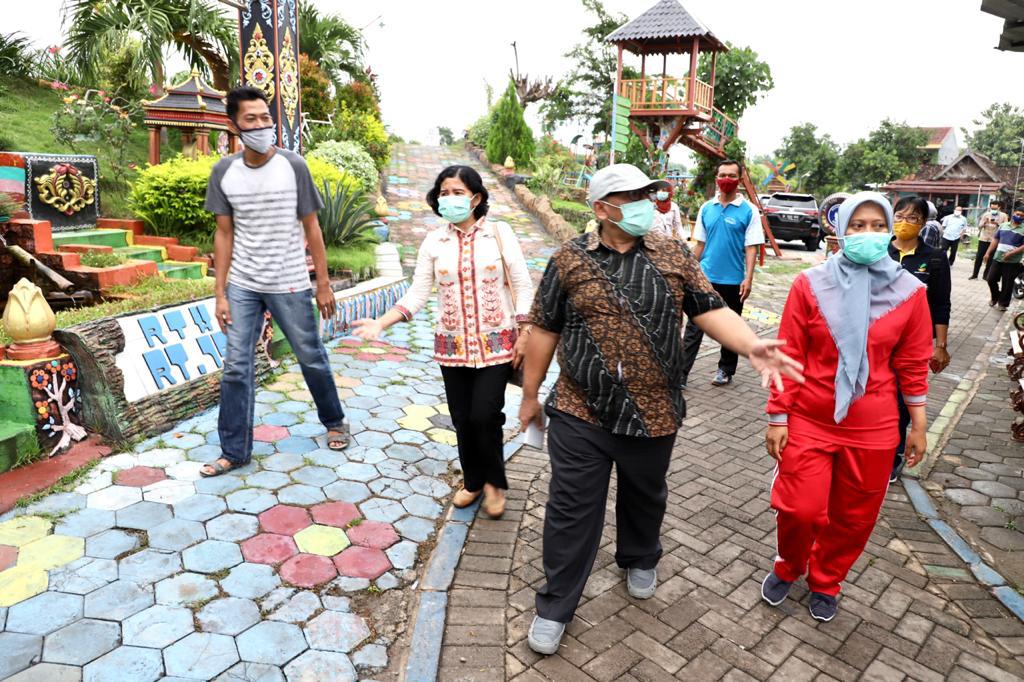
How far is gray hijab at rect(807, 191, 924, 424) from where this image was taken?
273cm

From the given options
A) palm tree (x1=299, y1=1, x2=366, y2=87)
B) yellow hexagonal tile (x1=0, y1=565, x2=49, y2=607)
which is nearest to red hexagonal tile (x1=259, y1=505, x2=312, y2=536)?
yellow hexagonal tile (x1=0, y1=565, x2=49, y2=607)

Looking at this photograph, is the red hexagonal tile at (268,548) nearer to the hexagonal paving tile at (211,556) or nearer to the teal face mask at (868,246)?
the hexagonal paving tile at (211,556)

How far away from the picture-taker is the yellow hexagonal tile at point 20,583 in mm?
2787

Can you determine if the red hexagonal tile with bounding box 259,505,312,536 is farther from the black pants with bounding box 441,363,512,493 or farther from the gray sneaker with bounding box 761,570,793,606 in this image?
the gray sneaker with bounding box 761,570,793,606

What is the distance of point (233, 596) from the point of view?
2.90 metres

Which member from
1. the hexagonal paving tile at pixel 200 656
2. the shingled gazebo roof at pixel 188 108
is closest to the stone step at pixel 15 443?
the hexagonal paving tile at pixel 200 656

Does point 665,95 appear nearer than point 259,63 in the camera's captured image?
No

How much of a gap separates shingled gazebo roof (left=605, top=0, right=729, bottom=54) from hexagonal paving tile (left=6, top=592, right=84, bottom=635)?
20.3 m

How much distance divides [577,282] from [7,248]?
5255 mm

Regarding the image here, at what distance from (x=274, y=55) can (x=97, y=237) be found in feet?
8.46

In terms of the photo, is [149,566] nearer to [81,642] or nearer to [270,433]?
[81,642]

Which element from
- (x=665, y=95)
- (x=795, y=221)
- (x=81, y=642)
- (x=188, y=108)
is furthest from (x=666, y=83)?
(x=81, y=642)

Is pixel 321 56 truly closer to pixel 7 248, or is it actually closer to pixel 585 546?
pixel 7 248

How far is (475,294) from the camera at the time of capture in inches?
135
